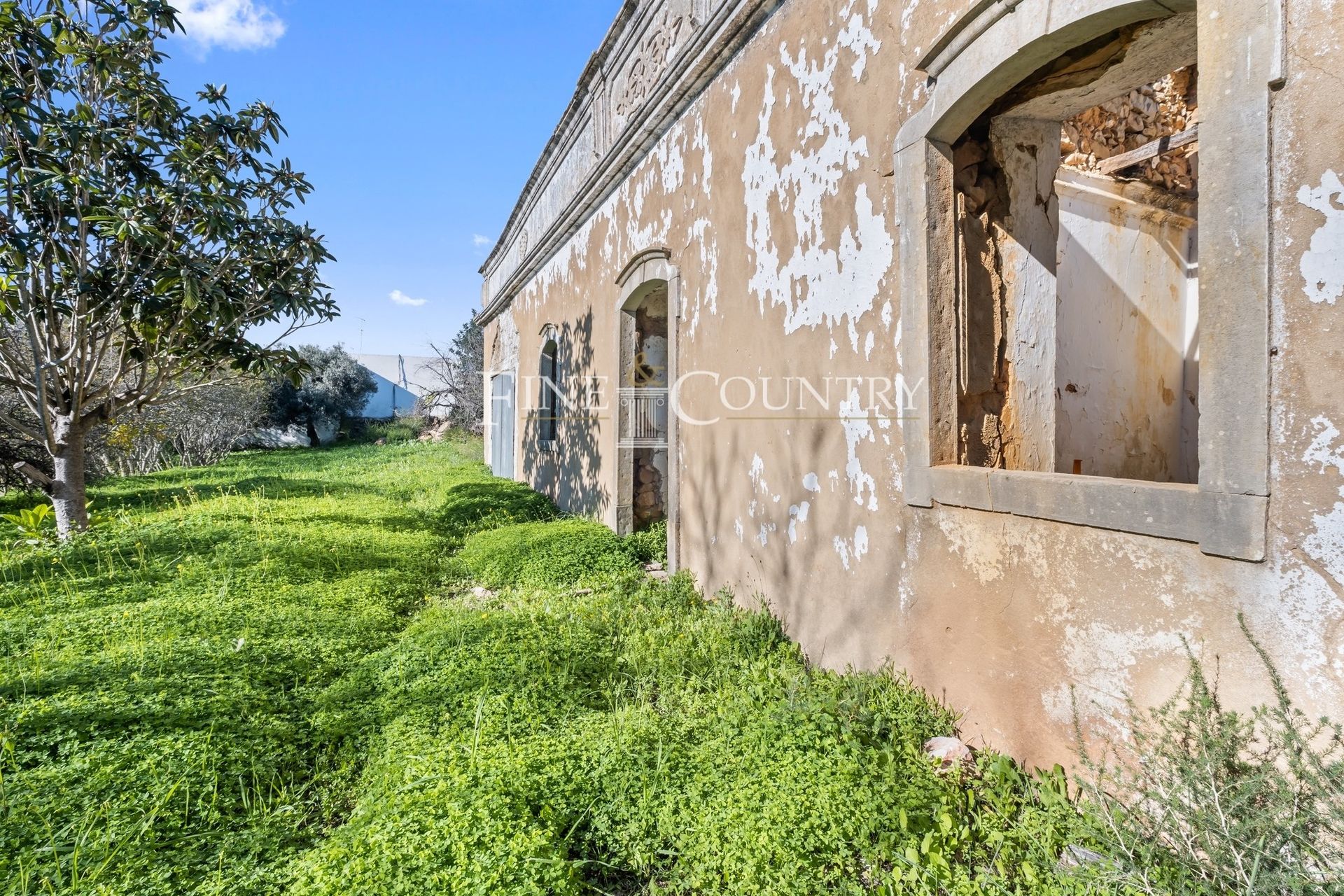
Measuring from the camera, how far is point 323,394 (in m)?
A: 22.9

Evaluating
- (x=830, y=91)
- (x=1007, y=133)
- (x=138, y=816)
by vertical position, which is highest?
(x=830, y=91)

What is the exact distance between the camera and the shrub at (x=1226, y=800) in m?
1.40

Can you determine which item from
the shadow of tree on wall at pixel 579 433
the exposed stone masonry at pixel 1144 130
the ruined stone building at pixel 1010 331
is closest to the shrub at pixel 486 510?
the shadow of tree on wall at pixel 579 433

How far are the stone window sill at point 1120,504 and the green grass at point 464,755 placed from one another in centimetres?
88

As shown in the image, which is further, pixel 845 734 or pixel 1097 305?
pixel 1097 305

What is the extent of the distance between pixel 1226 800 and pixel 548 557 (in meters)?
4.39

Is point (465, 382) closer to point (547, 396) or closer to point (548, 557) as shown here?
point (547, 396)

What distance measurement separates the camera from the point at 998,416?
2.67m

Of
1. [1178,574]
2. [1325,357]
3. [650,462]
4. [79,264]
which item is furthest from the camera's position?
[650,462]

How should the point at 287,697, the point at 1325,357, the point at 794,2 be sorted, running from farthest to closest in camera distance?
the point at 794,2, the point at 287,697, the point at 1325,357

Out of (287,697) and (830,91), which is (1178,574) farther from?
(287,697)

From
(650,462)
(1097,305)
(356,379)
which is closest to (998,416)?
(1097,305)

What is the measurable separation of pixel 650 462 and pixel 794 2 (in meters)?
3.97

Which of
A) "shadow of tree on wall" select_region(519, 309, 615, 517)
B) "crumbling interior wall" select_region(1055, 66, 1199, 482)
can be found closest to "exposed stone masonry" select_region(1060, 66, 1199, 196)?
"crumbling interior wall" select_region(1055, 66, 1199, 482)
